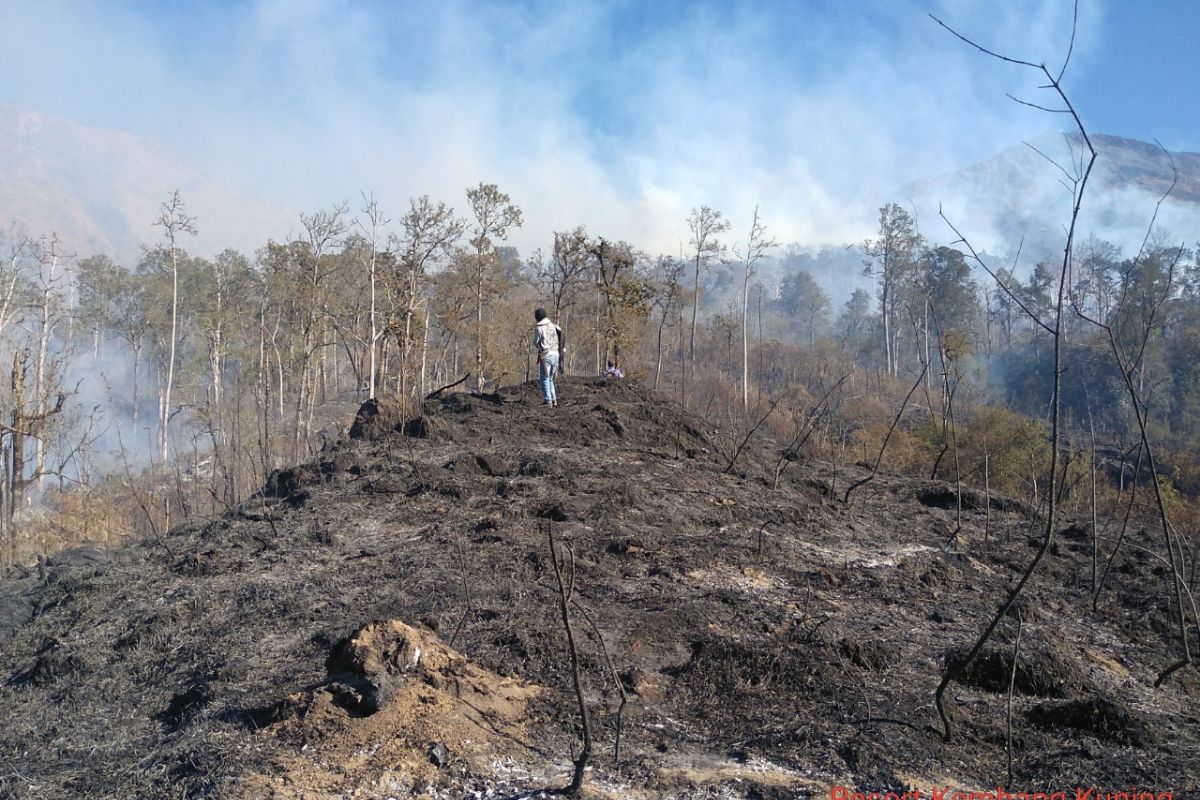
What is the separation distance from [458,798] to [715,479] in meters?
6.83

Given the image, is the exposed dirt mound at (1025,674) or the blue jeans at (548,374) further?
the blue jeans at (548,374)

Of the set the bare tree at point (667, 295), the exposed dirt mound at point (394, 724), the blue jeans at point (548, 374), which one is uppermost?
the bare tree at point (667, 295)

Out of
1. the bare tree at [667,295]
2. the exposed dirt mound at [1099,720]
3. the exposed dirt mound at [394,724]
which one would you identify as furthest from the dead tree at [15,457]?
the exposed dirt mound at [1099,720]

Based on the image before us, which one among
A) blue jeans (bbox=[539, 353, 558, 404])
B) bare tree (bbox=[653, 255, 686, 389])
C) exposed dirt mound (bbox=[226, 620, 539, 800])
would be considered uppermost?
bare tree (bbox=[653, 255, 686, 389])

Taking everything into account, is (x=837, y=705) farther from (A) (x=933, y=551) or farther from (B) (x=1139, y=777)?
(A) (x=933, y=551)

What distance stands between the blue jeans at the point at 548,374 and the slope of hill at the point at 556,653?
9.59 feet

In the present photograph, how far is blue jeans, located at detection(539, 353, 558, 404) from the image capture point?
11.9 metres

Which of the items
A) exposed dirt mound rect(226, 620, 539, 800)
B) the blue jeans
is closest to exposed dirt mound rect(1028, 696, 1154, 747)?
exposed dirt mound rect(226, 620, 539, 800)

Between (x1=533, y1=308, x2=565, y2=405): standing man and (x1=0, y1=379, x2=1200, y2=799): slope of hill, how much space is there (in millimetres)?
2782

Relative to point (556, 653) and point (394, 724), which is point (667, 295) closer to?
point (556, 653)

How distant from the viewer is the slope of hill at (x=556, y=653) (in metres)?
3.43

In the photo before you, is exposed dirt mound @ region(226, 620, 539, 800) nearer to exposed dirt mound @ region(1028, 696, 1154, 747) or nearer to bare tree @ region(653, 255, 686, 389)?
exposed dirt mound @ region(1028, 696, 1154, 747)

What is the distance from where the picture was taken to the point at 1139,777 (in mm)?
3400

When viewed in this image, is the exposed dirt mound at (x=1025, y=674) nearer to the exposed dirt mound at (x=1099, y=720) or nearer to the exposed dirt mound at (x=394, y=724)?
the exposed dirt mound at (x=1099, y=720)
